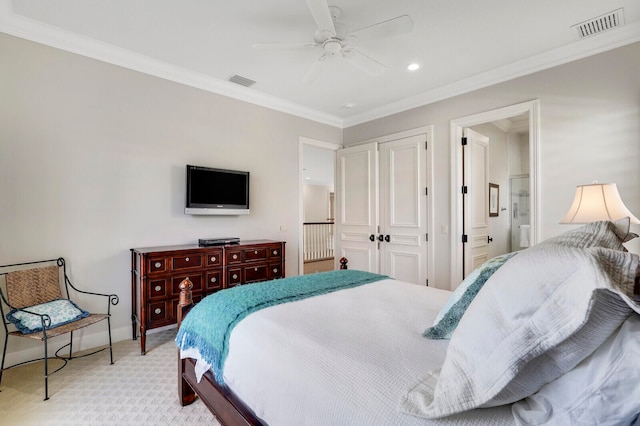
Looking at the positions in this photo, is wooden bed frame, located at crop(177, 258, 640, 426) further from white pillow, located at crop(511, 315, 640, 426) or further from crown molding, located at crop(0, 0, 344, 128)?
crown molding, located at crop(0, 0, 344, 128)

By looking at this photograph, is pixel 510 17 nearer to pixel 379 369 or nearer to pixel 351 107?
pixel 351 107

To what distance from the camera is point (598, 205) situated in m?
2.28

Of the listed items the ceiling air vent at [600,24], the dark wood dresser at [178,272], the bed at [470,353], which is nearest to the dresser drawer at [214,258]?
the dark wood dresser at [178,272]

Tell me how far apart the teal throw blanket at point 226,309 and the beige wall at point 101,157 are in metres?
1.67

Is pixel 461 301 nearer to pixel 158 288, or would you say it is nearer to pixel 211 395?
pixel 211 395

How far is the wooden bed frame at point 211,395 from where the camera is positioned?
52.2 inches

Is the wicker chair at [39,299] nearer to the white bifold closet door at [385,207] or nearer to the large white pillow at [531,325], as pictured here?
the large white pillow at [531,325]

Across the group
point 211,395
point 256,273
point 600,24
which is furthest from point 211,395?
point 600,24

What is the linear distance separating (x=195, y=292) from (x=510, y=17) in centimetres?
361

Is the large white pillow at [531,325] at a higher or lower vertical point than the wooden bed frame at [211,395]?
higher

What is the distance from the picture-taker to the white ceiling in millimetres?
2332

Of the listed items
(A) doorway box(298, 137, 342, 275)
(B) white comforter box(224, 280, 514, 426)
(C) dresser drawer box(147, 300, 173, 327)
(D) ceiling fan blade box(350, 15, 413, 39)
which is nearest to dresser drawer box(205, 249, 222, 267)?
(C) dresser drawer box(147, 300, 173, 327)

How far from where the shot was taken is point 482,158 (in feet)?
13.3

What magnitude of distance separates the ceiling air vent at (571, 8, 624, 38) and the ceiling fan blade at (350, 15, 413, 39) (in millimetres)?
1625
